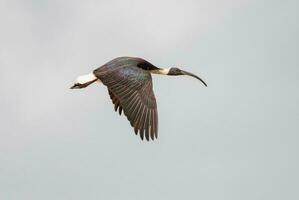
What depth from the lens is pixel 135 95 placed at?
104ft

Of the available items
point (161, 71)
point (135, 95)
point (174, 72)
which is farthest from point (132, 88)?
point (174, 72)

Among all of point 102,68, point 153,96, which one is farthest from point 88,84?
point 153,96

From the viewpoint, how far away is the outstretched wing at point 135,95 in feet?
101

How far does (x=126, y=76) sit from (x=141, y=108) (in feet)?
5.97

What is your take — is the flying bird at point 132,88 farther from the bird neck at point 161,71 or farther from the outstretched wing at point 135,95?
the bird neck at point 161,71

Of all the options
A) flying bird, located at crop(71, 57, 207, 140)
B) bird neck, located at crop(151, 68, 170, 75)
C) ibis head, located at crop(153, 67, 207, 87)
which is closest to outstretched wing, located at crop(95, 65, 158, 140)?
flying bird, located at crop(71, 57, 207, 140)

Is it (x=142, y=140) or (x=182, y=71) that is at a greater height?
(x=182, y=71)

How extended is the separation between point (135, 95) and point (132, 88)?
0.38m

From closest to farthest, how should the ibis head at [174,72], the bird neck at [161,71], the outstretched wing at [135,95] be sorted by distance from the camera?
the outstretched wing at [135,95], the bird neck at [161,71], the ibis head at [174,72]

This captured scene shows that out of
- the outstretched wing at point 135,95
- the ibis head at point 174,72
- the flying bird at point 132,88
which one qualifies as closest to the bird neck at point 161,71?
the ibis head at point 174,72

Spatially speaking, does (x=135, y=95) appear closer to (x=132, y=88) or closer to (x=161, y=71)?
(x=132, y=88)

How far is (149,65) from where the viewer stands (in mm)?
36125

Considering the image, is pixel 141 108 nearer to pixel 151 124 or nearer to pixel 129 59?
pixel 151 124

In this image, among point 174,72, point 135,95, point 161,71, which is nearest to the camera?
point 135,95
